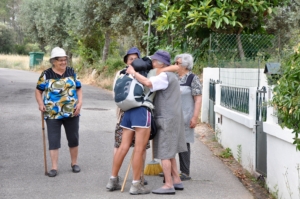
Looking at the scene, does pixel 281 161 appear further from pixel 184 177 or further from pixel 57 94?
pixel 57 94

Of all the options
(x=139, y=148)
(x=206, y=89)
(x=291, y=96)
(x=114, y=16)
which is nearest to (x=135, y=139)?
(x=139, y=148)

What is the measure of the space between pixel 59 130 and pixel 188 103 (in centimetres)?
191

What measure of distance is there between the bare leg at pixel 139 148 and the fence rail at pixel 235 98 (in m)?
2.69

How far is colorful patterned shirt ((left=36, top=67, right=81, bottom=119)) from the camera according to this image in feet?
27.5

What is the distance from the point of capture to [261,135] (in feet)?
27.1

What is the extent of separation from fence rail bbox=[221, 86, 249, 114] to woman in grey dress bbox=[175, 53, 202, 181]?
54.4 inches

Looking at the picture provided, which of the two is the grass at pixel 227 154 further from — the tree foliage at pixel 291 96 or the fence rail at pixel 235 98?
the tree foliage at pixel 291 96

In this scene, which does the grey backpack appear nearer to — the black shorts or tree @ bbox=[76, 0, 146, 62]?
the black shorts

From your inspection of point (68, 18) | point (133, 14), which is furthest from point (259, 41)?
point (68, 18)

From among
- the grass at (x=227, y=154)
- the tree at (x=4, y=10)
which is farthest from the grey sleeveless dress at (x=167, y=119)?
the tree at (x=4, y=10)

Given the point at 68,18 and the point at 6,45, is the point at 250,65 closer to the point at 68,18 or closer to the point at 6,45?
the point at 68,18

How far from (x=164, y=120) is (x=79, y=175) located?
184 centimetres

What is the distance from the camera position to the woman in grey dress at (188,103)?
818 cm

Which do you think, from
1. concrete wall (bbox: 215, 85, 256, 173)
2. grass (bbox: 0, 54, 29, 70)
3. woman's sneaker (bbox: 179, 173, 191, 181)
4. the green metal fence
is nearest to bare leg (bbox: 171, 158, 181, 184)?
woman's sneaker (bbox: 179, 173, 191, 181)
